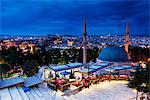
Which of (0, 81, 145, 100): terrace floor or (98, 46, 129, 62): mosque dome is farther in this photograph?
(98, 46, 129, 62): mosque dome

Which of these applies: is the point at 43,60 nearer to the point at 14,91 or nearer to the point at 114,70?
the point at 114,70

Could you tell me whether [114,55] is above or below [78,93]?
above

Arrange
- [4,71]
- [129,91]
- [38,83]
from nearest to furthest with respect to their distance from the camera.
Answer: [129,91] < [38,83] < [4,71]

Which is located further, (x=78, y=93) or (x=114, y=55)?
(x=114, y=55)

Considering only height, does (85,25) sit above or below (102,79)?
above

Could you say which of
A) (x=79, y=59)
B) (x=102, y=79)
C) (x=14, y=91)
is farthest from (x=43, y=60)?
(x=14, y=91)

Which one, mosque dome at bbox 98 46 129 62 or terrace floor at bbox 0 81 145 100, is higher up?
mosque dome at bbox 98 46 129 62

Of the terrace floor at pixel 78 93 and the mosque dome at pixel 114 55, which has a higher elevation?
the mosque dome at pixel 114 55

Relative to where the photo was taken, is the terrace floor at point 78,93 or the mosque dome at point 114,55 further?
the mosque dome at point 114,55
